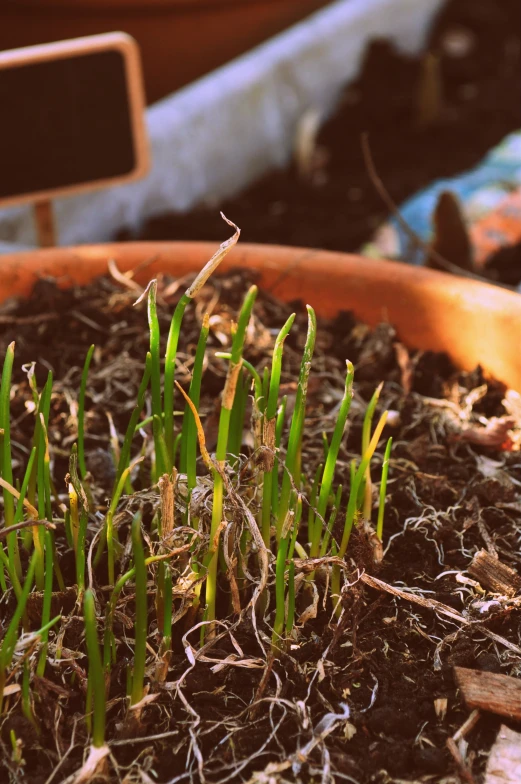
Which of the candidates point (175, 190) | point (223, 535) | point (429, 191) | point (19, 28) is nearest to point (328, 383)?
point (223, 535)

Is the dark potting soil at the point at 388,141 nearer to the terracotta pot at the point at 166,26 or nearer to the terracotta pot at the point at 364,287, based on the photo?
the terracotta pot at the point at 166,26

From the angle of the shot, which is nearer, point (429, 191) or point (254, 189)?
point (429, 191)

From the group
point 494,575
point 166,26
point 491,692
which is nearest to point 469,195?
point 166,26

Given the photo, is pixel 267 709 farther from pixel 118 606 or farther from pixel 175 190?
pixel 175 190

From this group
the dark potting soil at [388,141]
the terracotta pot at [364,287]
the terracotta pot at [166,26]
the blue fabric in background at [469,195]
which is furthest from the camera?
the terracotta pot at [166,26]

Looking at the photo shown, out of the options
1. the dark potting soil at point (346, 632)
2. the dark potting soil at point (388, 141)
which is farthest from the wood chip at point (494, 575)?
the dark potting soil at point (388, 141)

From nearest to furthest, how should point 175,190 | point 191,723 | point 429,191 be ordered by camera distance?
point 191,723
point 429,191
point 175,190
